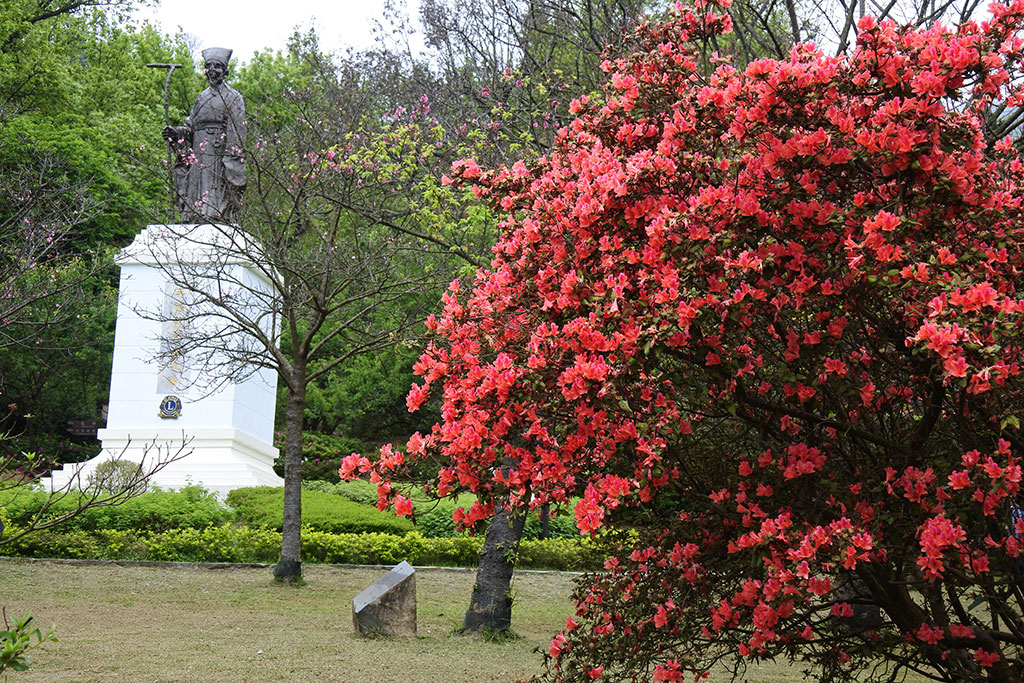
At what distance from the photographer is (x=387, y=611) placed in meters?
8.39

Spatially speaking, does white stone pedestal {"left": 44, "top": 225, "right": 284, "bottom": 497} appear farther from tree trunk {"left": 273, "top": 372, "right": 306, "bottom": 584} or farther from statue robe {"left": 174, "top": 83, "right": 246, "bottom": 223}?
tree trunk {"left": 273, "top": 372, "right": 306, "bottom": 584}

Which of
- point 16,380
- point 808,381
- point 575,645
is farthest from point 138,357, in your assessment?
point 808,381

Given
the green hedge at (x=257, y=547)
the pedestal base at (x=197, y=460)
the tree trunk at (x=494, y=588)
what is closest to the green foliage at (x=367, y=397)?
the pedestal base at (x=197, y=460)

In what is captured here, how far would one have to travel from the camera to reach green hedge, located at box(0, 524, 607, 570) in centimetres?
1308

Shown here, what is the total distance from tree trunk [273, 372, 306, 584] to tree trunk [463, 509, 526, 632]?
142 inches

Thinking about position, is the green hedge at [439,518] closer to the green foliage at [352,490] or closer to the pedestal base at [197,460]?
the green foliage at [352,490]

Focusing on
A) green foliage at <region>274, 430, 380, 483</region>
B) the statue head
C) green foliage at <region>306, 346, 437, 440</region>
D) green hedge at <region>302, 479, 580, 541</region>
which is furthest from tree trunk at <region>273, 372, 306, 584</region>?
green foliage at <region>306, 346, 437, 440</region>

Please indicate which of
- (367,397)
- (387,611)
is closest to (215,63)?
(367,397)

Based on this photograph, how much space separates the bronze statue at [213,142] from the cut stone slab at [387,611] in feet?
35.0

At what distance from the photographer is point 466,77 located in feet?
39.7

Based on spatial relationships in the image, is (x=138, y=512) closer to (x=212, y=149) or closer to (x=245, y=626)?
(x=245, y=626)

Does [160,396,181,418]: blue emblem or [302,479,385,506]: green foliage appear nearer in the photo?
[160,396,181,418]: blue emblem

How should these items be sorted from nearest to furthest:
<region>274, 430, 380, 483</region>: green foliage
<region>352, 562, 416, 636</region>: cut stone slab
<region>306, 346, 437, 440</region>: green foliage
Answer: <region>352, 562, 416, 636</region>: cut stone slab
<region>274, 430, 380, 483</region>: green foliage
<region>306, 346, 437, 440</region>: green foliage

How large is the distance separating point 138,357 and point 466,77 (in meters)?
7.92
